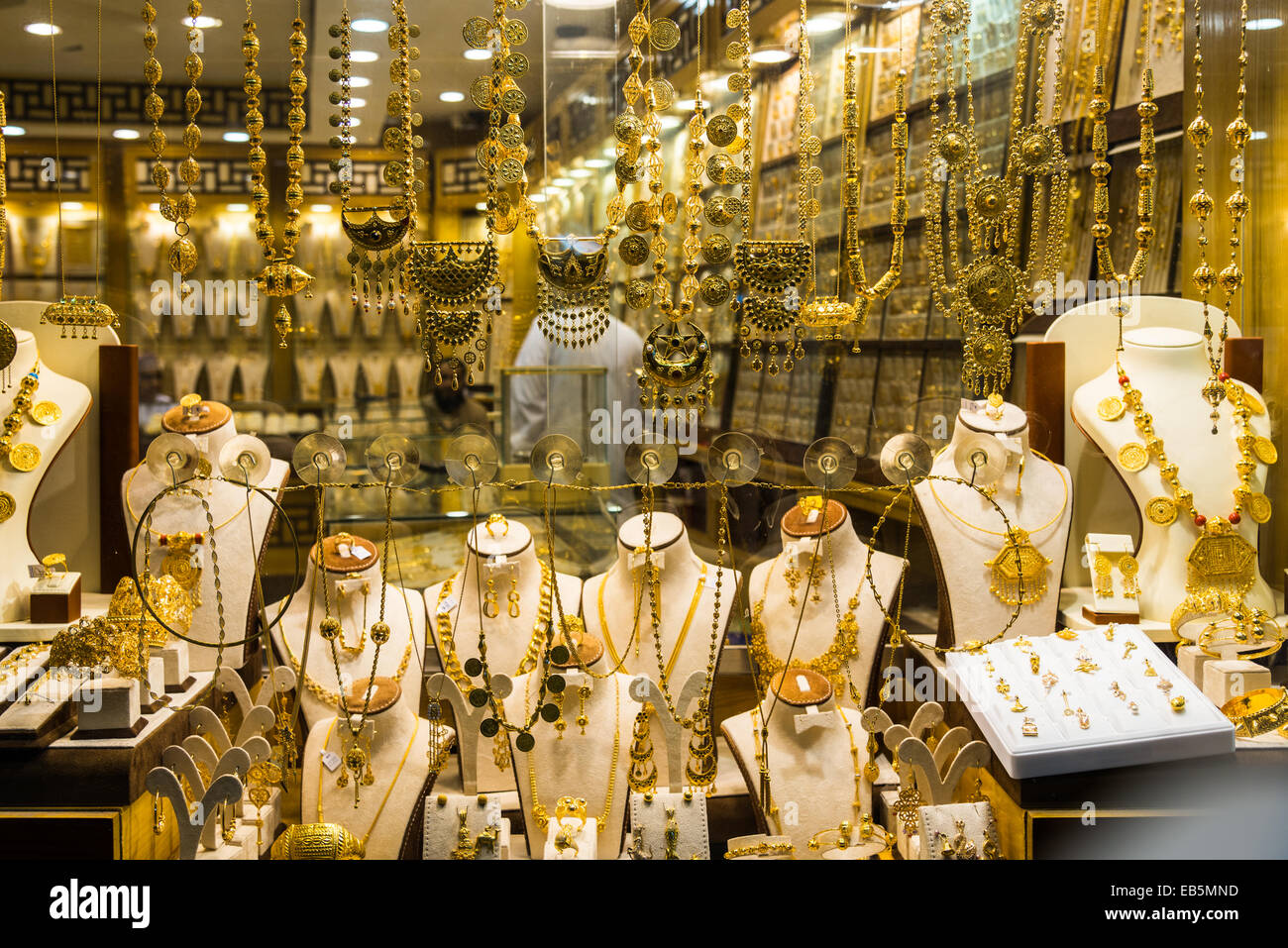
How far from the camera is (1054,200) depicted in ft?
8.38

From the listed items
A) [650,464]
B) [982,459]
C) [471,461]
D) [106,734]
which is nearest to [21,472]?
[106,734]

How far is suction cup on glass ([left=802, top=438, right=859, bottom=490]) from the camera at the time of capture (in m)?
2.28

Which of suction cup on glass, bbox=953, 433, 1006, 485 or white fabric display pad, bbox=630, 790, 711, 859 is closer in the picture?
white fabric display pad, bbox=630, 790, 711, 859

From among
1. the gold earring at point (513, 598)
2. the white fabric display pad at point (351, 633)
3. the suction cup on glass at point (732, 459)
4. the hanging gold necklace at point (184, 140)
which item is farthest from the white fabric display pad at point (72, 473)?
the suction cup on glass at point (732, 459)

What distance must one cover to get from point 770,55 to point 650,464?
3.76 feet

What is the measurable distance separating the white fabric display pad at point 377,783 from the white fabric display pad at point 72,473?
678 millimetres

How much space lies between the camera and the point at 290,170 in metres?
2.54

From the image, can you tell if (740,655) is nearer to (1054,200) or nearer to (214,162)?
(1054,200)

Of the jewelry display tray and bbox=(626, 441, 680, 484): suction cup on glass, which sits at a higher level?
bbox=(626, 441, 680, 484): suction cup on glass

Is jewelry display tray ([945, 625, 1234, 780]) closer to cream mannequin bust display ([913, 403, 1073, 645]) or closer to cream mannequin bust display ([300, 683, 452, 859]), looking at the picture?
cream mannequin bust display ([913, 403, 1073, 645])

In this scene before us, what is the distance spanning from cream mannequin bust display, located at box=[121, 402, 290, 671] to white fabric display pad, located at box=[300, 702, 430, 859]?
33 cm

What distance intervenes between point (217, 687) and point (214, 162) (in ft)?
3.78

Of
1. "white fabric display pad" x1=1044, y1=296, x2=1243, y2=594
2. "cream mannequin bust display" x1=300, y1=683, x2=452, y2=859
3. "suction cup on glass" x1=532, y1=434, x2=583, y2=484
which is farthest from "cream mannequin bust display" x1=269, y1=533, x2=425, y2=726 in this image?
"white fabric display pad" x1=1044, y1=296, x2=1243, y2=594

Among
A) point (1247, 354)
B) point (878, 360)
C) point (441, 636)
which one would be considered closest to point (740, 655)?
point (441, 636)
